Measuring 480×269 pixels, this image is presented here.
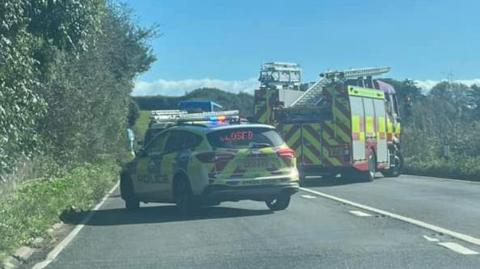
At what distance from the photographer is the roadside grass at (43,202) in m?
11.9

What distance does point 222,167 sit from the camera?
49.7ft

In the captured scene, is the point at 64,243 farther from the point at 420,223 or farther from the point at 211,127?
the point at 420,223

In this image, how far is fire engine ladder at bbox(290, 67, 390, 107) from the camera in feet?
86.4

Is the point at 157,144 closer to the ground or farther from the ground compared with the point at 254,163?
farther from the ground

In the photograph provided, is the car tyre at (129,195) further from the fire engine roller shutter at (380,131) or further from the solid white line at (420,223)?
the fire engine roller shutter at (380,131)

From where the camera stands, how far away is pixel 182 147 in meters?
16.0

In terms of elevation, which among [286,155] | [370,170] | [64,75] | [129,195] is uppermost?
[64,75]

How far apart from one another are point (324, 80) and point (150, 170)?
11945 millimetres

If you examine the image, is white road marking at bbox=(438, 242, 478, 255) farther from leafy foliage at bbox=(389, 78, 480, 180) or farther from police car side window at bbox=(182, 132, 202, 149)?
leafy foliage at bbox=(389, 78, 480, 180)

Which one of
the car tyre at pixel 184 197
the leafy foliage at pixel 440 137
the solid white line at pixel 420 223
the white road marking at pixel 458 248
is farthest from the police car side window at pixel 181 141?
the leafy foliage at pixel 440 137

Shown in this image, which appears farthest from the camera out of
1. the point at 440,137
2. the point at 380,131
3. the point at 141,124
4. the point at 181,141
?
the point at 141,124

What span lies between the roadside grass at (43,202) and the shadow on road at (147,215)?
1.24 ft

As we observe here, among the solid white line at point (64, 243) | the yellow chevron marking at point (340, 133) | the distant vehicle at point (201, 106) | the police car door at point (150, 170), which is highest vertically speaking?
the distant vehicle at point (201, 106)

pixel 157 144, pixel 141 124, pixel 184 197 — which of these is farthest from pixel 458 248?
pixel 141 124
